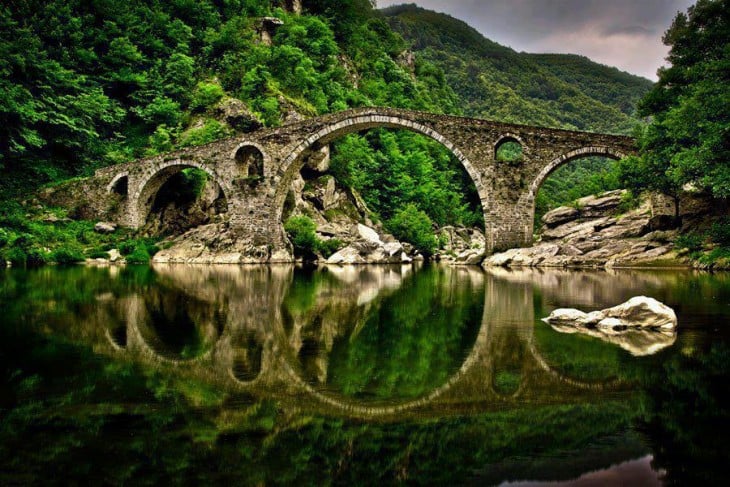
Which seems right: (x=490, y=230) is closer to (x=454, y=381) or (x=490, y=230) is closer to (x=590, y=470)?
(x=454, y=381)

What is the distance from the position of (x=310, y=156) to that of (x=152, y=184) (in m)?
8.24

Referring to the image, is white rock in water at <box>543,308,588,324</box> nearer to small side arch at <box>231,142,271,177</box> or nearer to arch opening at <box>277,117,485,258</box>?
arch opening at <box>277,117,485,258</box>

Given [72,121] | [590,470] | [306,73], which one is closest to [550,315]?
[590,470]

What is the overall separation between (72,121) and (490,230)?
67.3ft

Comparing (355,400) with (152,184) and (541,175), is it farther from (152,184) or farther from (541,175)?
(152,184)

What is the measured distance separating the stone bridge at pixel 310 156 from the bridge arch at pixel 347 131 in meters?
0.05

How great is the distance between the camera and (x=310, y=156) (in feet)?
106

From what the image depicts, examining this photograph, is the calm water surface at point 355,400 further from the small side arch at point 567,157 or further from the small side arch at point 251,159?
the small side arch at point 251,159

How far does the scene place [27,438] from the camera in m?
3.35

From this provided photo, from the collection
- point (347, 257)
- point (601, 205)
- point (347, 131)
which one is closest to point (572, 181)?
point (601, 205)

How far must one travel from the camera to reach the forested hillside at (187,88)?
28844 millimetres

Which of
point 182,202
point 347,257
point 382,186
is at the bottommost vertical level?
point 347,257

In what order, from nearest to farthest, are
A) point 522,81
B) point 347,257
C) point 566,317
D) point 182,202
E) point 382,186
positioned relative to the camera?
point 566,317 < point 347,257 < point 182,202 < point 382,186 < point 522,81

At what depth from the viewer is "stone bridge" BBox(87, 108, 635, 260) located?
28.1 metres
